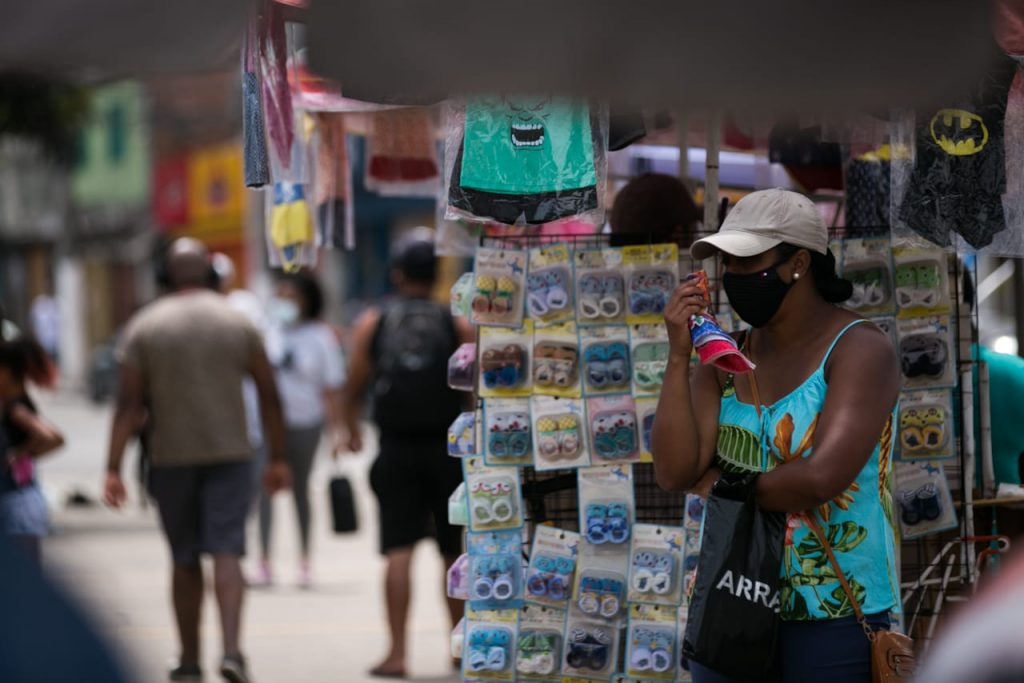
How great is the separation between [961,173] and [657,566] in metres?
1.41

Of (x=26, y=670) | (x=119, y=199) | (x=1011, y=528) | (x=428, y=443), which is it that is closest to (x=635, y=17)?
(x=26, y=670)

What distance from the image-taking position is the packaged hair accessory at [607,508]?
4.98 meters

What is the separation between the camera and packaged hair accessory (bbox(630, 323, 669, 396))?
4.99 m

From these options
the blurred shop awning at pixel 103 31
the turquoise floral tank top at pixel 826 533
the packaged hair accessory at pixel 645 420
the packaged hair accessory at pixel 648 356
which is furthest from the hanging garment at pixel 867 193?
the blurred shop awning at pixel 103 31

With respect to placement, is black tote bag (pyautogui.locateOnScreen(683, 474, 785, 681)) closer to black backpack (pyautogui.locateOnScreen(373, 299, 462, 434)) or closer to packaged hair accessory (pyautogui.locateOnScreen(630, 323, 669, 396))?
packaged hair accessory (pyautogui.locateOnScreen(630, 323, 669, 396))

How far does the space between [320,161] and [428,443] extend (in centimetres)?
173

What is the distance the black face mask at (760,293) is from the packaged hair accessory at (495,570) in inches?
53.0

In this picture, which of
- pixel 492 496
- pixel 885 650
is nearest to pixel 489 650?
pixel 492 496

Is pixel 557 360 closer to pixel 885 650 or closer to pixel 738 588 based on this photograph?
pixel 738 588

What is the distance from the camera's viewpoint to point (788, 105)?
9.17 ft

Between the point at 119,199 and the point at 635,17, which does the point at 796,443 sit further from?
the point at 119,199

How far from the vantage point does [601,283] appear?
16.5 ft

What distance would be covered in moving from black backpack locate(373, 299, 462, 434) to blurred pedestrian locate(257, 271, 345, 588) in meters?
2.31

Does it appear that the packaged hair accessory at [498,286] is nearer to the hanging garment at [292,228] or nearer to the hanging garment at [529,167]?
the hanging garment at [529,167]
